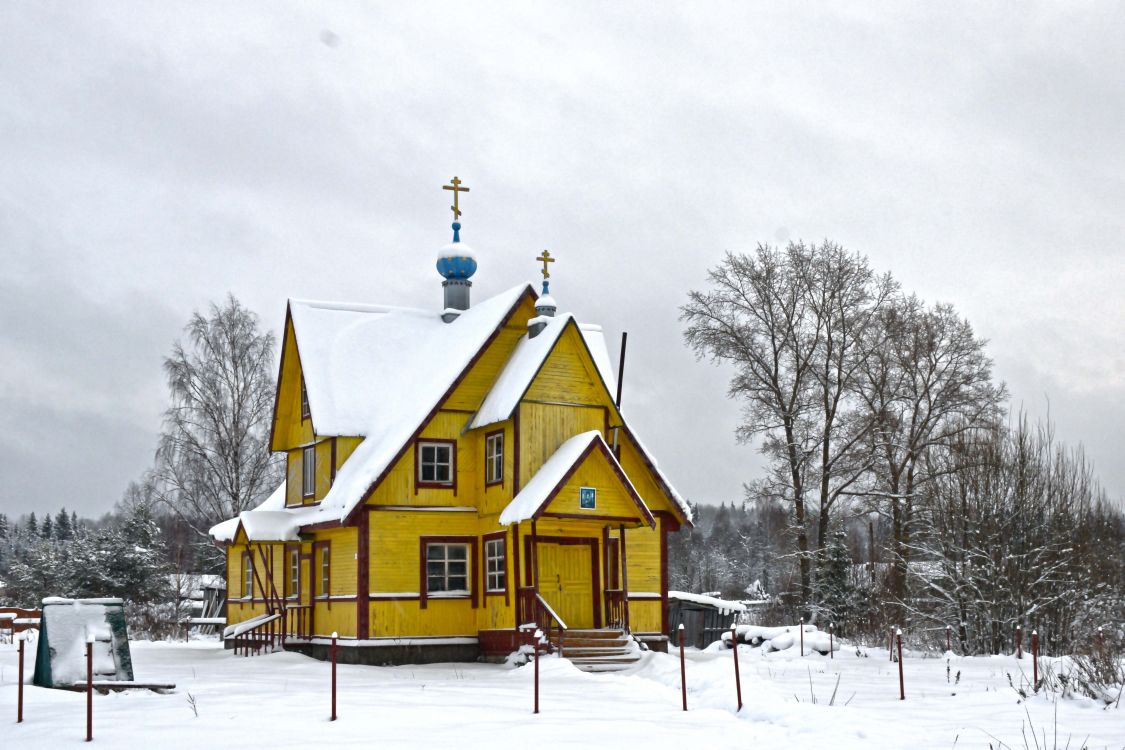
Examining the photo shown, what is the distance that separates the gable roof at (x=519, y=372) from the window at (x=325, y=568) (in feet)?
13.4

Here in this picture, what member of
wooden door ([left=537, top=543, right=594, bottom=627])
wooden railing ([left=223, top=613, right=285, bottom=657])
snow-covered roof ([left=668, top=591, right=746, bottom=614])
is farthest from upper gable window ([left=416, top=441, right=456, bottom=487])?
snow-covered roof ([left=668, top=591, right=746, bottom=614])

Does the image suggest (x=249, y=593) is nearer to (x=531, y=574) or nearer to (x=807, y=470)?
(x=531, y=574)

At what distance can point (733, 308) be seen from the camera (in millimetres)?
34188

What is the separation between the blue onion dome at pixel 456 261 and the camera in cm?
2881

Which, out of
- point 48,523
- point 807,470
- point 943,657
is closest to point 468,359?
point 943,657

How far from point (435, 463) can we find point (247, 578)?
7.74m

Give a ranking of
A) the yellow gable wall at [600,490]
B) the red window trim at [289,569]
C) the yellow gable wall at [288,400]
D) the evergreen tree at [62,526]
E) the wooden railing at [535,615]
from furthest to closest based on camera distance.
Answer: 1. the evergreen tree at [62,526]
2. the yellow gable wall at [288,400]
3. the red window trim at [289,569]
4. the yellow gable wall at [600,490]
5. the wooden railing at [535,615]

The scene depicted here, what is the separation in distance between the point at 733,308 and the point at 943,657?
13620 mm

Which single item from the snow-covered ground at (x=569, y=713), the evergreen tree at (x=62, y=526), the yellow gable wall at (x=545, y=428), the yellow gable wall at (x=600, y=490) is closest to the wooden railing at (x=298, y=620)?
the snow-covered ground at (x=569, y=713)

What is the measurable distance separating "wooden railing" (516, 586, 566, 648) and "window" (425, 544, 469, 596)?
6.33ft

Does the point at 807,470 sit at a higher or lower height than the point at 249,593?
higher

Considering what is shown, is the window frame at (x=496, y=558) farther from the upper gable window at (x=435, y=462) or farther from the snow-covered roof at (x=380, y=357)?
the snow-covered roof at (x=380, y=357)

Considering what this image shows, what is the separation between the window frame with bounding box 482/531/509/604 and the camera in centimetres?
2303

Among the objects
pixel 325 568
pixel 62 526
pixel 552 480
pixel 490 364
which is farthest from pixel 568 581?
pixel 62 526
